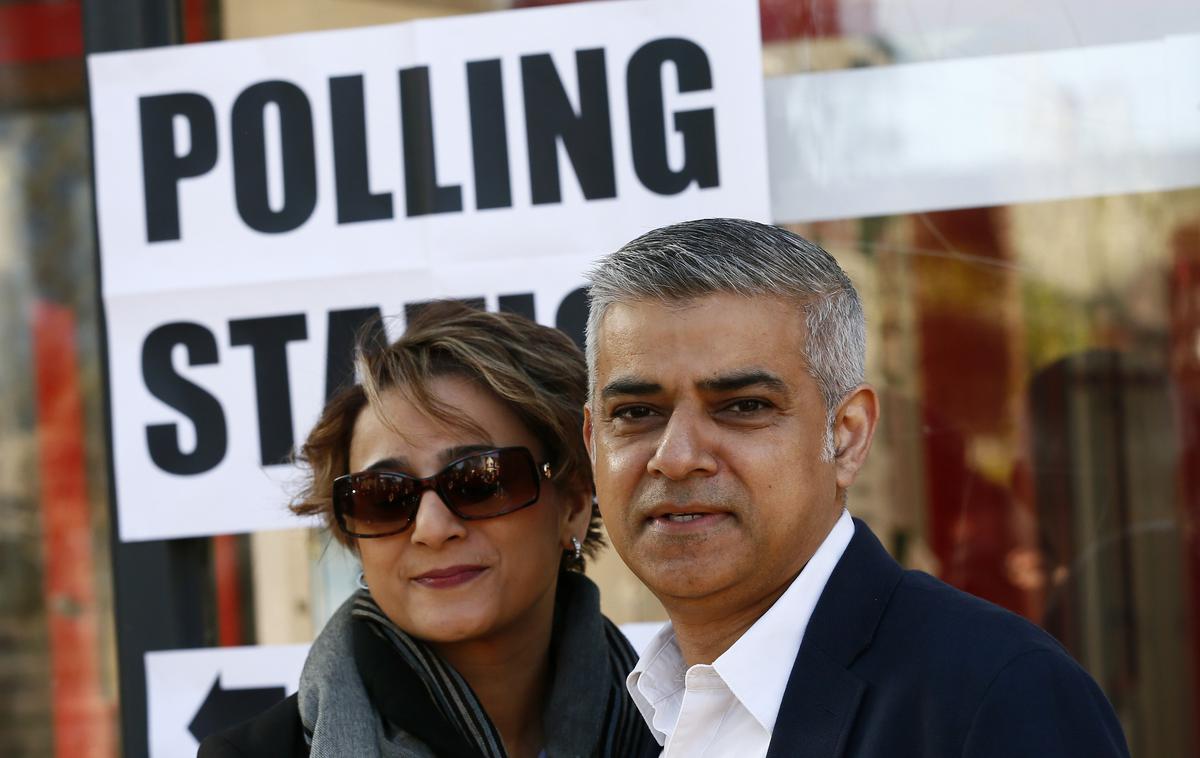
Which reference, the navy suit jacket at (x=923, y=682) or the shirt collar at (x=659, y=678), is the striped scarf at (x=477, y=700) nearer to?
the shirt collar at (x=659, y=678)

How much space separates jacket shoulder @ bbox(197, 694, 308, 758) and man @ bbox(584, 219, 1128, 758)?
713 millimetres

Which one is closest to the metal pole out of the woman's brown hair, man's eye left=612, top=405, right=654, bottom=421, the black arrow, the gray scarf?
the black arrow

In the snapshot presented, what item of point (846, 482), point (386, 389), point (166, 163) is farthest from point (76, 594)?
point (846, 482)

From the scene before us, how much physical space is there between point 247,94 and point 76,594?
4.43ft

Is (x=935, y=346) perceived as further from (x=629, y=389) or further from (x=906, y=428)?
(x=629, y=389)

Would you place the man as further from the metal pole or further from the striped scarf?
the metal pole

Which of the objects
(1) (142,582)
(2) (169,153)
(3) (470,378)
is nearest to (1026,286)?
(3) (470,378)

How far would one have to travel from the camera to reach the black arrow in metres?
3.22

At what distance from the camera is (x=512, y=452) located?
2332 millimetres

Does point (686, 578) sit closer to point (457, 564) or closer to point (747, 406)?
point (747, 406)

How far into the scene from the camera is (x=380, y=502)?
230cm

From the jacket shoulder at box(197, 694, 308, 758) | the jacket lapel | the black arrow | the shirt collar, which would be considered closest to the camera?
the jacket lapel

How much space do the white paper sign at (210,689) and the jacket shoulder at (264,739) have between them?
0.95 metres

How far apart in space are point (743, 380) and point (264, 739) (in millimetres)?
1042
